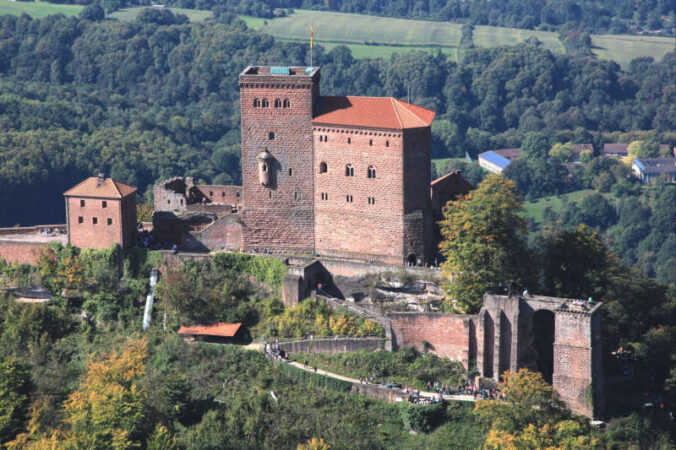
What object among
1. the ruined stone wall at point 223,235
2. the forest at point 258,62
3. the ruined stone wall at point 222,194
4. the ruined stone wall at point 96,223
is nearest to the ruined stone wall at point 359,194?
the ruined stone wall at point 223,235

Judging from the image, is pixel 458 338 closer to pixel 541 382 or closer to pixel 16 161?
pixel 541 382

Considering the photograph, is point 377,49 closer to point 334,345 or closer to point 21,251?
point 21,251

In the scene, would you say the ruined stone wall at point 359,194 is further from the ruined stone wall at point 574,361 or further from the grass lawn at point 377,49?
the grass lawn at point 377,49

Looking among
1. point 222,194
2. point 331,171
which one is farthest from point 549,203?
point 331,171

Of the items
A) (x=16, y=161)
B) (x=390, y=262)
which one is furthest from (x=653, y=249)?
(x=390, y=262)

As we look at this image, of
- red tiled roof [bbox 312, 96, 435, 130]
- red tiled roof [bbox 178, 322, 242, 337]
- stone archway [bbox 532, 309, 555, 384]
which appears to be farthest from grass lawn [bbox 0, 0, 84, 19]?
stone archway [bbox 532, 309, 555, 384]

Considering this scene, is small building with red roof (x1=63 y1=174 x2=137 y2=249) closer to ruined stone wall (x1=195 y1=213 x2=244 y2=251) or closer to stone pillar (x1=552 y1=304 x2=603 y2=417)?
ruined stone wall (x1=195 y1=213 x2=244 y2=251)
